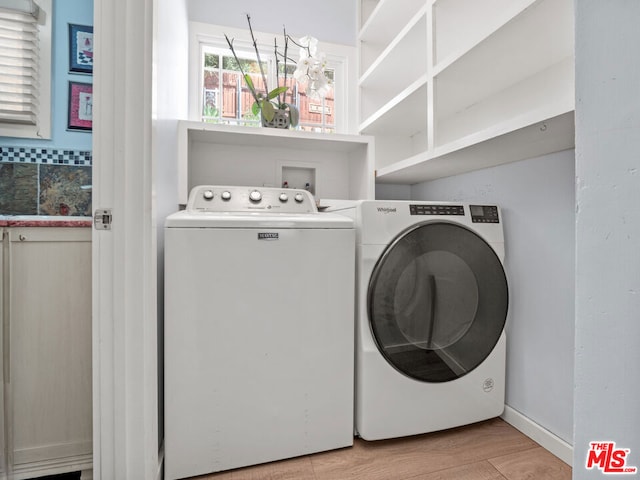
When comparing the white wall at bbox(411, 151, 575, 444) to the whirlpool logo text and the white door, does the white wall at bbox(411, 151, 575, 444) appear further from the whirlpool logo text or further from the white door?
the white door

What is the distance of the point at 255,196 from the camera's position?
5.05ft

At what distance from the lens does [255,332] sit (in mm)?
1082

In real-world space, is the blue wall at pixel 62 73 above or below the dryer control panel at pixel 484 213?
above

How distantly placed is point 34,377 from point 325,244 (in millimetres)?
1113

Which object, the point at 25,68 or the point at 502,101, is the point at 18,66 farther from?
the point at 502,101

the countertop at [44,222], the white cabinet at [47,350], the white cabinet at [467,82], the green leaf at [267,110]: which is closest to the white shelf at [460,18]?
the white cabinet at [467,82]

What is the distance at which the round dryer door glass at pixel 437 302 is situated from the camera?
1.19 meters

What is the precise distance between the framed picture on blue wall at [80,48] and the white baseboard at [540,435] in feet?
8.56

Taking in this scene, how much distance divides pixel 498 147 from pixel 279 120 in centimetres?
114

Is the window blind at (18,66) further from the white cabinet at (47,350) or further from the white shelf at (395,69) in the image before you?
the white shelf at (395,69)

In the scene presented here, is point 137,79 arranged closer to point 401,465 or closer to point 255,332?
point 255,332

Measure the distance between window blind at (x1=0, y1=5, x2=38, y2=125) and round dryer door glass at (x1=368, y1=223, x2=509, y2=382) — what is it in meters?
1.84

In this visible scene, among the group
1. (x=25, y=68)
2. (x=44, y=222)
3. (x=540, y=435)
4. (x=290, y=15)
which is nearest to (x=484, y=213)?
(x=540, y=435)

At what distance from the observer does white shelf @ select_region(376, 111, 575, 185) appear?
0.93 meters
